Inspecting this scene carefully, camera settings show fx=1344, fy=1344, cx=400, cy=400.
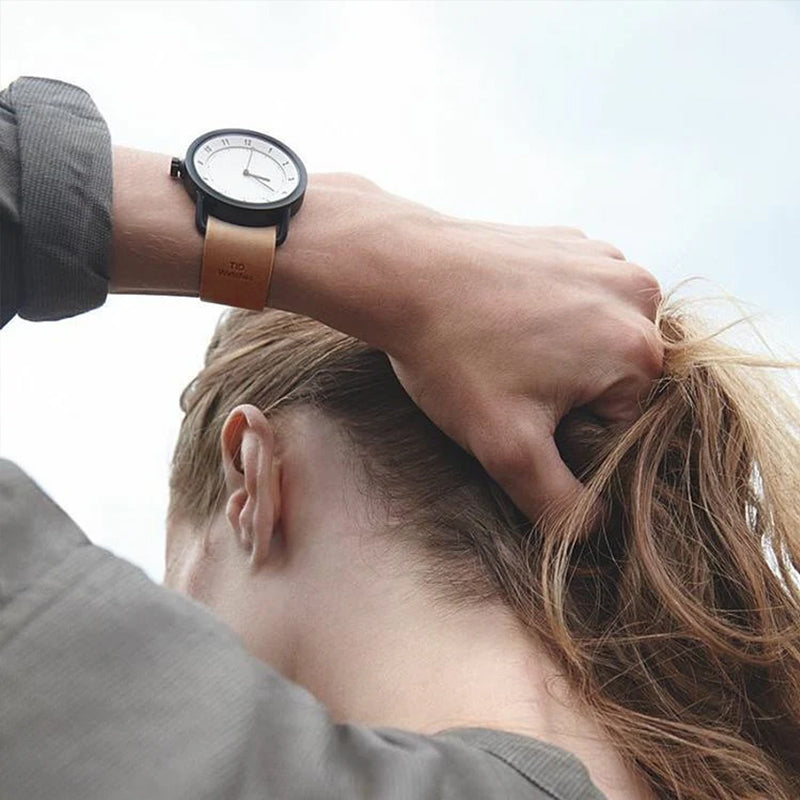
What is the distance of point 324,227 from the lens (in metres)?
2.02

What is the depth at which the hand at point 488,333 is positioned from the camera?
75.7 inches

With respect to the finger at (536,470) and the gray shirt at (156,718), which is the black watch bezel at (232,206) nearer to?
the finger at (536,470)

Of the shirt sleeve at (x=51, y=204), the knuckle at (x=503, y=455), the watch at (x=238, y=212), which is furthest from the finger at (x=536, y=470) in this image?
the shirt sleeve at (x=51, y=204)

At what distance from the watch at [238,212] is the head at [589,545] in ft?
0.60

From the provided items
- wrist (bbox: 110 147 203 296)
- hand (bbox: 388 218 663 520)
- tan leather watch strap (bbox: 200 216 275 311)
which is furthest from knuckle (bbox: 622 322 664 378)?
wrist (bbox: 110 147 203 296)

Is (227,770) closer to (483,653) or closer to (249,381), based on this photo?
(483,653)

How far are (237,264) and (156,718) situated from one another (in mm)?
835

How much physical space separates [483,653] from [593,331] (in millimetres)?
529

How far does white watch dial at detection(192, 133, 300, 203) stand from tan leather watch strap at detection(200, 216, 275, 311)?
6 centimetres

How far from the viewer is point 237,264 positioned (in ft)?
6.48

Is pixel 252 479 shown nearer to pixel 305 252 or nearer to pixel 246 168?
pixel 305 252

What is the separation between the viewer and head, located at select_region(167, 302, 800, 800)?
182 cm

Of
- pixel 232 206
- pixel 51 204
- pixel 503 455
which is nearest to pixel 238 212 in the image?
pixel 232 206

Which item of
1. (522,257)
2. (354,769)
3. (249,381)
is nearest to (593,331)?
(522,257)
